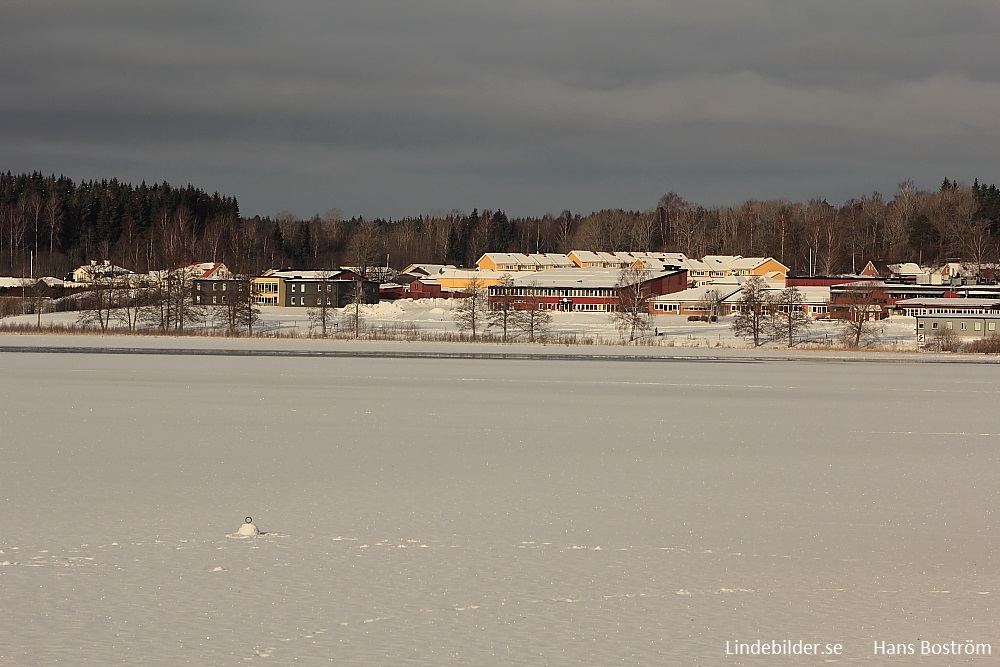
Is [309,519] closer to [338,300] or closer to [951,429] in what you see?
[951,429]

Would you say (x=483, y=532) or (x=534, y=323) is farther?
(x=534, y=323)

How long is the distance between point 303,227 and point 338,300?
2386 inches

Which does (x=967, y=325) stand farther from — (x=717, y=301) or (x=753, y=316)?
(x=717, y=301)

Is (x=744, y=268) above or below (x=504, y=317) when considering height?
above

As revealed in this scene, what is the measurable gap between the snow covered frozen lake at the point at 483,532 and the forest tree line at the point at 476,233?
10870 cm

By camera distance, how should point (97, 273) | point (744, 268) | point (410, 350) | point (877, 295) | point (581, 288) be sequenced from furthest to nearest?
point (744, 268) < point (581, 288) < point (877, 295) < point (97, 273) < point (410, 350)

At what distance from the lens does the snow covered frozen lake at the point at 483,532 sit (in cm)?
871

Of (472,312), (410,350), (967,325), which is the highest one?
(472,312)

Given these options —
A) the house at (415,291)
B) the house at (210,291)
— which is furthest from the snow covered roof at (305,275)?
the house at (210,291)

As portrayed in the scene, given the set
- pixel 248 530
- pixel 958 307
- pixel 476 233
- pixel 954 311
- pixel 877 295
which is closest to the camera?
pixel 248 530

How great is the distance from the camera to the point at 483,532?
12.2 meters

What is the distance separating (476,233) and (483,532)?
165 metres

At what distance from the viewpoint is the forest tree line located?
5595 inches

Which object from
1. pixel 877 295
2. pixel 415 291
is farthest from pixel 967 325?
pixel 415 291
